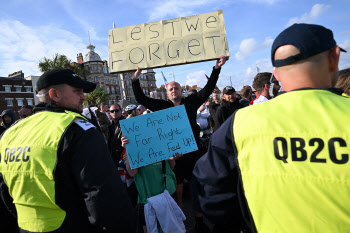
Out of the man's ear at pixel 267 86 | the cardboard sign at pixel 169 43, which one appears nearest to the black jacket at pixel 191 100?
the cardboard sign at pixel 169 43

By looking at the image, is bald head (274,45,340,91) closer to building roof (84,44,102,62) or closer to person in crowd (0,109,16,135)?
person in crowd (0,109,16,135)

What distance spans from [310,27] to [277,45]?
0.17 meters

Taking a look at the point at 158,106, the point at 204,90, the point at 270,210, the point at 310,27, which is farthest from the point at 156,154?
the point at 310,27

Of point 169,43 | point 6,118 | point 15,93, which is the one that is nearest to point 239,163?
point 169,43

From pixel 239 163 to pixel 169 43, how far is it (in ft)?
7.83

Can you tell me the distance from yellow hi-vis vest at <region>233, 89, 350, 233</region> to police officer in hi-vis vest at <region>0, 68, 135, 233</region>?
0.84 m

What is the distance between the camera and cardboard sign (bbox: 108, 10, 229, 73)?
295 cm

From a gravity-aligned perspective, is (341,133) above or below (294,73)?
below

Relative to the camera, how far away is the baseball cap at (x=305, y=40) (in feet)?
3.26

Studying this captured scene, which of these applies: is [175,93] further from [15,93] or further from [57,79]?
[15,93]

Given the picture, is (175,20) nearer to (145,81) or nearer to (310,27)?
(310,27)

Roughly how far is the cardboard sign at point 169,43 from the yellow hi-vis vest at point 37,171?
1.71m

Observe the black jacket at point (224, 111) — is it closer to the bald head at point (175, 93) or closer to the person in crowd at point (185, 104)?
the person in crowd at point (185, 104)

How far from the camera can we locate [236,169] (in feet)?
3.51
